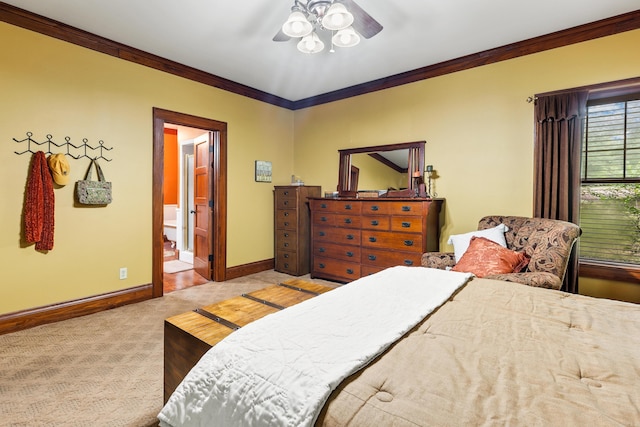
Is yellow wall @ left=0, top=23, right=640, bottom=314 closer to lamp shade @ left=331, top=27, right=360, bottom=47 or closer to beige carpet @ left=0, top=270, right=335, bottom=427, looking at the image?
beige carpet @ left=0, top=270, right=335, bottom=427

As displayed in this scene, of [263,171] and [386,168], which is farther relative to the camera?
[263,171]

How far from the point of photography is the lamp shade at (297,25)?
2129mm

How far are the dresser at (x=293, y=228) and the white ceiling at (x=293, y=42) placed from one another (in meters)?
1.70

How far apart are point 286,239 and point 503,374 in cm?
416

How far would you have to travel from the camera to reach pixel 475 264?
252cm

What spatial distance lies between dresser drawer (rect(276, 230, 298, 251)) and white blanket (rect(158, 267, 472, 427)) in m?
3.45

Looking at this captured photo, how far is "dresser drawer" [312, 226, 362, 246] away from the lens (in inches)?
159

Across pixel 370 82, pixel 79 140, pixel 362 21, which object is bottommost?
pixel 79 140

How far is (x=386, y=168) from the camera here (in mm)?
4246

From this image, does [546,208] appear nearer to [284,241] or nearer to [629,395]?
[629,395]

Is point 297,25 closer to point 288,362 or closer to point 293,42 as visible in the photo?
point 293,42

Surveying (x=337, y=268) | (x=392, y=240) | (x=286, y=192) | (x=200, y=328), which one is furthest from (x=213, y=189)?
(x=200, y=328)

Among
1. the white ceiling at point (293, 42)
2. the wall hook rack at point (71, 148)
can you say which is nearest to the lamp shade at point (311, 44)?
the white ceiling at point (293, 42)

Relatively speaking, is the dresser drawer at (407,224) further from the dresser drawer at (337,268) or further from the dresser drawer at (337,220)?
the dresser drawer at (337,268)
